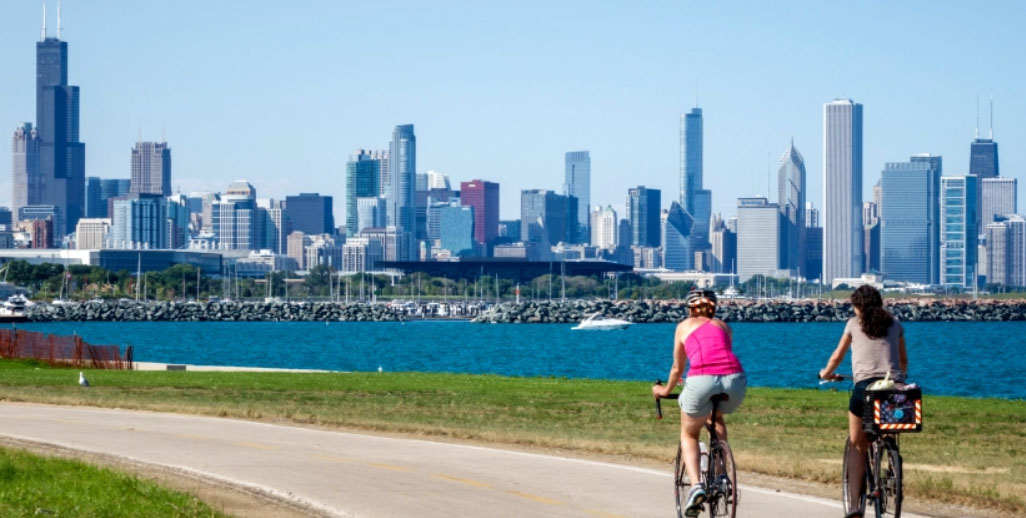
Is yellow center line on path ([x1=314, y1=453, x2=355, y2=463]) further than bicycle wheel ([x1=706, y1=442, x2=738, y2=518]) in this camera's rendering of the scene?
Yes

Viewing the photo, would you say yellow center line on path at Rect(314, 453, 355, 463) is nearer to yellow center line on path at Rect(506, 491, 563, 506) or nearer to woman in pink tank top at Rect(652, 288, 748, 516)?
yellow center line on path at Rect(506, 491, 563, 506)

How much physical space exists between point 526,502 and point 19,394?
1807 cm

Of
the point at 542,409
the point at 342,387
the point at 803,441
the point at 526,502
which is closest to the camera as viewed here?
the point at 526,502

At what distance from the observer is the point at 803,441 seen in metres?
23.2

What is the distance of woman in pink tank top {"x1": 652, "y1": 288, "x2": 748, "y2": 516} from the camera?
13.5 meters

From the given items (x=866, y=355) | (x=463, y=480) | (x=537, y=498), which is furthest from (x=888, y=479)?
(x=463, y=480)

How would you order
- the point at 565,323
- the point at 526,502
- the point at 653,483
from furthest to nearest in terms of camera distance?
the point at 565,323 → the point at 653,483 → the point at 526,502

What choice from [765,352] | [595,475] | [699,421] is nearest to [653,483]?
[595,475]

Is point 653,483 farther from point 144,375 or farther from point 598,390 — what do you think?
point 144,375

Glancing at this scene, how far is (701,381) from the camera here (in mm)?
13516

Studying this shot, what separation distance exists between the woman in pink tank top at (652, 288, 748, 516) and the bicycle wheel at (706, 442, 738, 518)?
0.43 ft

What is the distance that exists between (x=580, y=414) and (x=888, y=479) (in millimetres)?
15005

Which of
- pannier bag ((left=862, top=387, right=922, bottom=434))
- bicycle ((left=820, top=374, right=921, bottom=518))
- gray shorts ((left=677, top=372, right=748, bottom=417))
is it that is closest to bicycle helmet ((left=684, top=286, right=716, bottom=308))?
gray shorts ((left=677, top=372, right=748, bottom=417))

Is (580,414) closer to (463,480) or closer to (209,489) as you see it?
(463,480)
